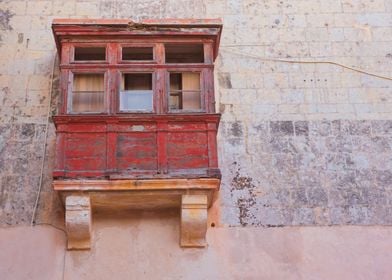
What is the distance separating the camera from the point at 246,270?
796 centimetres

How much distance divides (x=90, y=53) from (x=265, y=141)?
2.54 meters

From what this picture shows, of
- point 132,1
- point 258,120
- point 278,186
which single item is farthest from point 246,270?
point 132,1

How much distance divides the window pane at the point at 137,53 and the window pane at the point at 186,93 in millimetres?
416

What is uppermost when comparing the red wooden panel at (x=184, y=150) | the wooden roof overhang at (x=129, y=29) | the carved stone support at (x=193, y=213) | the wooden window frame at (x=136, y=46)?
the wooden roof overhang at (x=129, y=29)

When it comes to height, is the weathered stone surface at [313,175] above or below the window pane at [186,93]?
below

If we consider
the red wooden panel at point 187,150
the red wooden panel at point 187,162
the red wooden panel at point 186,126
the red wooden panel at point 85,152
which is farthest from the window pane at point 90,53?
the red wooden panel at point 187,162

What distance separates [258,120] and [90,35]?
8.00 ft

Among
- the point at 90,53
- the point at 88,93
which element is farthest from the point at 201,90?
the point at 90,53

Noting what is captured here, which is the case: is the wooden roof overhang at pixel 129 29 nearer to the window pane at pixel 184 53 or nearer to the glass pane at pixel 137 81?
the window pane at pixel 184 53

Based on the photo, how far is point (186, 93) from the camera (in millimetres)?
8547

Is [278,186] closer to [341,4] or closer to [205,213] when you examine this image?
[205,213]

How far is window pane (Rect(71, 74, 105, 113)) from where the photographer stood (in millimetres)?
8422

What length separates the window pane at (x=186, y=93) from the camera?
8.50 metres

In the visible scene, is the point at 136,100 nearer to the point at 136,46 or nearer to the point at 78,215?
the point at 136,46
